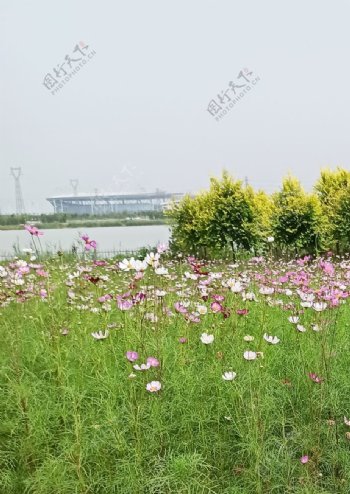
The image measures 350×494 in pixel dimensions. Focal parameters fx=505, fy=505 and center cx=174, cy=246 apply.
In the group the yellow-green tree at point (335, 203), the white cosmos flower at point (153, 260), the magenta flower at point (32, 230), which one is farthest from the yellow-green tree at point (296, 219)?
the white cosmos flower at point (153, 260)

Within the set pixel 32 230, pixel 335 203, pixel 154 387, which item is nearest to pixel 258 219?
pixel 335 203

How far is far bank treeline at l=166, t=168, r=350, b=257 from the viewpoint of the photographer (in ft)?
35.9

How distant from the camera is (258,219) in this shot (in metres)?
11.1

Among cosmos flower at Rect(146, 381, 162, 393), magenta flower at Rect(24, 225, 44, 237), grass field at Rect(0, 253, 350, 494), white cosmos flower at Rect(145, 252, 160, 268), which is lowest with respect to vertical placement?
grass field at Rect(0, 253, 350, 494)

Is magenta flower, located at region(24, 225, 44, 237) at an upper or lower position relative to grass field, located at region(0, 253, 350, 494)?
upper

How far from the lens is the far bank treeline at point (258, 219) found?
35.9ft

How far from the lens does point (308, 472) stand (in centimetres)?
243

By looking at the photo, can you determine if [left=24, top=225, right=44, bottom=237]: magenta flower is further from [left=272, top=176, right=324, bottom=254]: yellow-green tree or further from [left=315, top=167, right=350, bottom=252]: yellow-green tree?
[left=315, top=167, right=350, bottom=252]: yellow-green tree

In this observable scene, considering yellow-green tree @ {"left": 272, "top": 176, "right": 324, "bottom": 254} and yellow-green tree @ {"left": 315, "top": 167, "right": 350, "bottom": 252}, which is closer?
yellow-green tree @ {"left": 272, "top": 176, "right": 324, "bottom": 254}

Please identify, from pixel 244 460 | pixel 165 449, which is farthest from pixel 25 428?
pixel 244 460

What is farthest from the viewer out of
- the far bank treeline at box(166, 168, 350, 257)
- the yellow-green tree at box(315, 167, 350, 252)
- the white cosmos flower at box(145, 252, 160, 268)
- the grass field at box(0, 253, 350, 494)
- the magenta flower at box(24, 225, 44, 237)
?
the yellow-green tree at box(315, 167, 350, 252)

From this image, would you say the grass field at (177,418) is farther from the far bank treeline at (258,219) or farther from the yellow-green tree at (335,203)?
the yellow-green tree at (335,203)

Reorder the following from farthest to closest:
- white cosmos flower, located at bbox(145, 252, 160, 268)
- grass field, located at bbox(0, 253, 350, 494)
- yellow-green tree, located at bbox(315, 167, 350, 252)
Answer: yellow-green tree, located at bbox(315, 167, 350, 252) < white cosmos flower, located at bbox(145, 252, 160, 268) < grass field, located at bbox(0, 253, 350, 494)

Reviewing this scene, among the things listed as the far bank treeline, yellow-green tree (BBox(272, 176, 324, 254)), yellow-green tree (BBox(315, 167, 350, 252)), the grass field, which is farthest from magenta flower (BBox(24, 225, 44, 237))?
yellow-green tree (BBox(315, 167, 350, 252))
